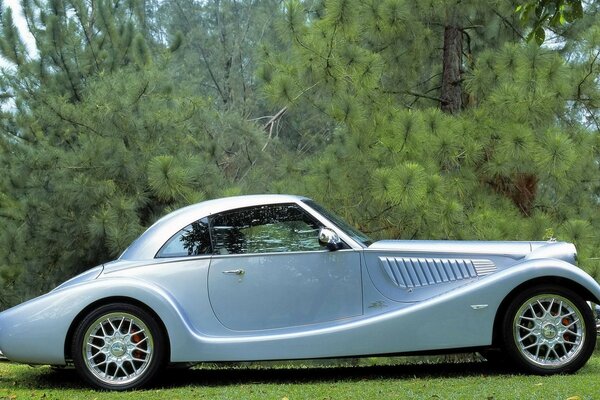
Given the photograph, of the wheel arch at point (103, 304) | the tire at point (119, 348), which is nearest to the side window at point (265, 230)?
the wheel arch at point (103, 304)

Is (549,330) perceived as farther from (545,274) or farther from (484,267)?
(484,267)

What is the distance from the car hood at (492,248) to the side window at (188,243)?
4.36 feet

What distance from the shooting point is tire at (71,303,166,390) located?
684cm

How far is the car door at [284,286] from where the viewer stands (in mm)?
6957

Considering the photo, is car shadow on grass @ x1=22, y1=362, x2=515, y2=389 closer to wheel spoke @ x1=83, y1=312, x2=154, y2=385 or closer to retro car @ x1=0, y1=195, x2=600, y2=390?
wheel spoke @ x1=83, y1=312, x2=154, y2=385

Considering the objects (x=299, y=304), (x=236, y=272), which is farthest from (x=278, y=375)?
(x=236, y=272)

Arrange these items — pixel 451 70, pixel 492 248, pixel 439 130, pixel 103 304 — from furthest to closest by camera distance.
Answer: pixel 451 70
pixel 439 130
pixel 492 248
pixel 103 304

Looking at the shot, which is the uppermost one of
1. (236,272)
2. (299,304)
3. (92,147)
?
(92,147)

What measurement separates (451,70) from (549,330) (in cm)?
797

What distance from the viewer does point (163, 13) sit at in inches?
1305

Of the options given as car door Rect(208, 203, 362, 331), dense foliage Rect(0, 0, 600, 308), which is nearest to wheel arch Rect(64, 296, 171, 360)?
car door Rect(208, 203, 362, 331)

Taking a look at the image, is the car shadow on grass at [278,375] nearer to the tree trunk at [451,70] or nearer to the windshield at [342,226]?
the windshield at [342,226]

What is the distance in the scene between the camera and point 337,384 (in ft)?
22.0

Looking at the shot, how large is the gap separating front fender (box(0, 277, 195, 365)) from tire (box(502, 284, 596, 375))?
8.31 feet
